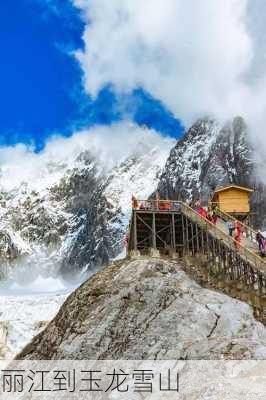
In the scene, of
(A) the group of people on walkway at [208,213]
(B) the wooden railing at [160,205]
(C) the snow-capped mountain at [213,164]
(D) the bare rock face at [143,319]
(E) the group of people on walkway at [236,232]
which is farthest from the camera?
(C) the snow-capped mountain at [213,164]

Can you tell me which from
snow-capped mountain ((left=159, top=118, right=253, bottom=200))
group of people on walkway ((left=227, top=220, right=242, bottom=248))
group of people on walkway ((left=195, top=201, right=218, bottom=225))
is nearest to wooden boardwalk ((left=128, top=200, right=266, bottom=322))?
group of people on walkway ((left=227, top=220, right=242, bottom=248))

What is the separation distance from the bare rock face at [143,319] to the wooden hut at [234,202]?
10.1 meters

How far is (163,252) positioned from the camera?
4850 centimetres

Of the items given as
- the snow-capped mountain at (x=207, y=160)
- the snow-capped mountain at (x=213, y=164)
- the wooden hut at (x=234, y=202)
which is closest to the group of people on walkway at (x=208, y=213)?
the wooden hut at (x=234, y=202)

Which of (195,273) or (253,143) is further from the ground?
(253,143)

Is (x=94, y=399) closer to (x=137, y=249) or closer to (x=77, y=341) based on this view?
(x=77, y=341)

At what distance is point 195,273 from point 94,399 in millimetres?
15387

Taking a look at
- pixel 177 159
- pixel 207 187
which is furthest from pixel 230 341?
pixel 177 159

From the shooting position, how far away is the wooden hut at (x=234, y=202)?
51.3m

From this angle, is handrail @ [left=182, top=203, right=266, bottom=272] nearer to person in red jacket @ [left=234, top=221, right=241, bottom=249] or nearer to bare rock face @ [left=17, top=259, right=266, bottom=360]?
person in red jacket @ [left=234, top=221, right=241, bottom=249]

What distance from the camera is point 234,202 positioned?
5169 cm

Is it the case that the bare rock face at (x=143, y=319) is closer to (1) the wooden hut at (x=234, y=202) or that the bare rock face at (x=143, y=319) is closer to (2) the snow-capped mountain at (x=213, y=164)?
(1) the wooden hut at (x=234, y=202)

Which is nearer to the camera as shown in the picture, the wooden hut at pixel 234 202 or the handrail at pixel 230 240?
the handrail at pixel 230 240

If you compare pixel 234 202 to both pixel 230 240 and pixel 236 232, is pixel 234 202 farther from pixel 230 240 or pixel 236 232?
pixel 230 240
